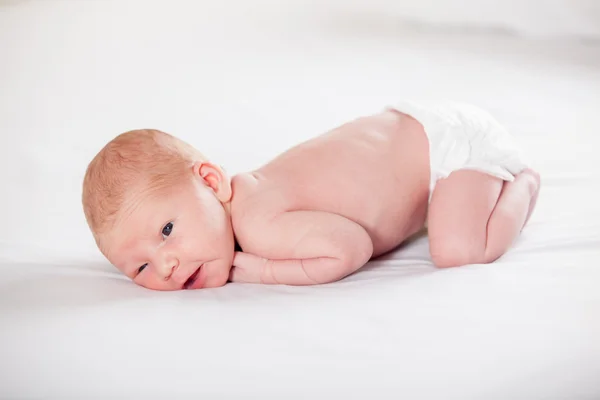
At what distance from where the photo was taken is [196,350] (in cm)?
122

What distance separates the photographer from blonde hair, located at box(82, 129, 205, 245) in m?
1.50

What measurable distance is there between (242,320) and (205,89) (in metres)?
1.52

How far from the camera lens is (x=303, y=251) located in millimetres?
1561

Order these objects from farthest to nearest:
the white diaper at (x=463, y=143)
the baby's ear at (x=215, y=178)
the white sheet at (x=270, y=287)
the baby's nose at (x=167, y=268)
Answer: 1. the white diaper at (x=463, y=143)
2. the baby's ear at (x=215, y=178)
3. the baby's nose at (x=167, y=268)
4. the white sheet at (x=270, y=287)

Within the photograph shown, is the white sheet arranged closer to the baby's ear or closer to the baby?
the baby

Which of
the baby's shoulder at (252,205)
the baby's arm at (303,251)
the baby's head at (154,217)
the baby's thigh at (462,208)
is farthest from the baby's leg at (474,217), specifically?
the baby's head at (154,217)

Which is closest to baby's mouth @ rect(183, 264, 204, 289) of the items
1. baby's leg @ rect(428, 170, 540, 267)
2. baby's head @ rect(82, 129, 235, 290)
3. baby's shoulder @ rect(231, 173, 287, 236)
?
baby's head @ rect(82, 129, 235, 290)

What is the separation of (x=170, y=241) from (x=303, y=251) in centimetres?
25

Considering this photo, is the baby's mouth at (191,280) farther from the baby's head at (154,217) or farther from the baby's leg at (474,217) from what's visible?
the baby's leg at (474,217)

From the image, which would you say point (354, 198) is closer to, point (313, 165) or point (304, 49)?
point (313, 165)

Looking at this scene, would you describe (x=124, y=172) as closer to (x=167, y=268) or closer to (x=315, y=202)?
(x=167, y=268)

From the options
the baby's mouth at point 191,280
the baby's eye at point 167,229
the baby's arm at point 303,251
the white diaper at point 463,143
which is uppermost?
the white diaper at point 463,143

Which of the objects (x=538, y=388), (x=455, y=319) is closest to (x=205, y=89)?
(x=455, y=319)

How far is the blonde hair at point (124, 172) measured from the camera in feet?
4.92
